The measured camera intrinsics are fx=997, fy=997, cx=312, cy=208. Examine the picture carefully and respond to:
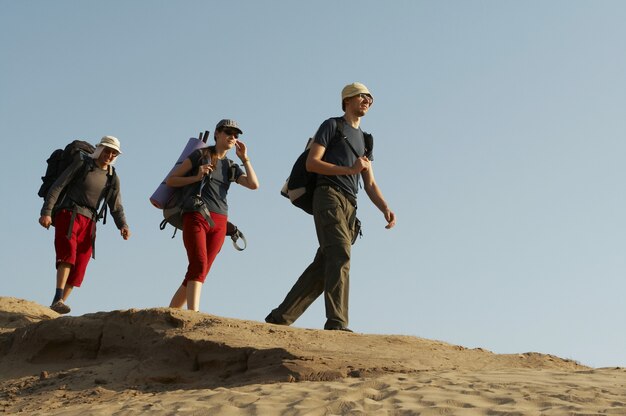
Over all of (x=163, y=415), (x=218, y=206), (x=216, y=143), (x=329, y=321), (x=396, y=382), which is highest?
(x=216, y=143)

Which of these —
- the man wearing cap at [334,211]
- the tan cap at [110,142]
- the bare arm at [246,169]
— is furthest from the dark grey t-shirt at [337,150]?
the tan cap at [110,142]

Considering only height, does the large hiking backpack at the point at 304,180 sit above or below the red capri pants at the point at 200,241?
above

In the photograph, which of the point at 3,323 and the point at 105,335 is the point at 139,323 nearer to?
the point at 105,335

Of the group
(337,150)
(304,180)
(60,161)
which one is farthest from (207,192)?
(60,161)

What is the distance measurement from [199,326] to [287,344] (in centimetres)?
88

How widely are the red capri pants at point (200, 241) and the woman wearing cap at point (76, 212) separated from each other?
174 cm

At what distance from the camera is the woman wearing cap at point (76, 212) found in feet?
34.4

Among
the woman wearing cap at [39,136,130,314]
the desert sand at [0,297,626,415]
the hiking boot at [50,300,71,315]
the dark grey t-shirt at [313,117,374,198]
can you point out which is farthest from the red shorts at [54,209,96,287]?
the dark grey t-shirt at [313,117,374,198]

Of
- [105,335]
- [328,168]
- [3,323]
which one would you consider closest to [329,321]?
[328,168]

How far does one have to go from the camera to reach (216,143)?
950cm

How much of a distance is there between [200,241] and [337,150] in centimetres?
153

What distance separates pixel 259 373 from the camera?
750 cm

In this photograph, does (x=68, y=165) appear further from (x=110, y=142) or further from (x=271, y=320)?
(x=271, y=320)

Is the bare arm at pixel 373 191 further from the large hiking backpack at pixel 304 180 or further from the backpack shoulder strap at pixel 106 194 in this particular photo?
the backpack shoulder strap at pixel 106 194
